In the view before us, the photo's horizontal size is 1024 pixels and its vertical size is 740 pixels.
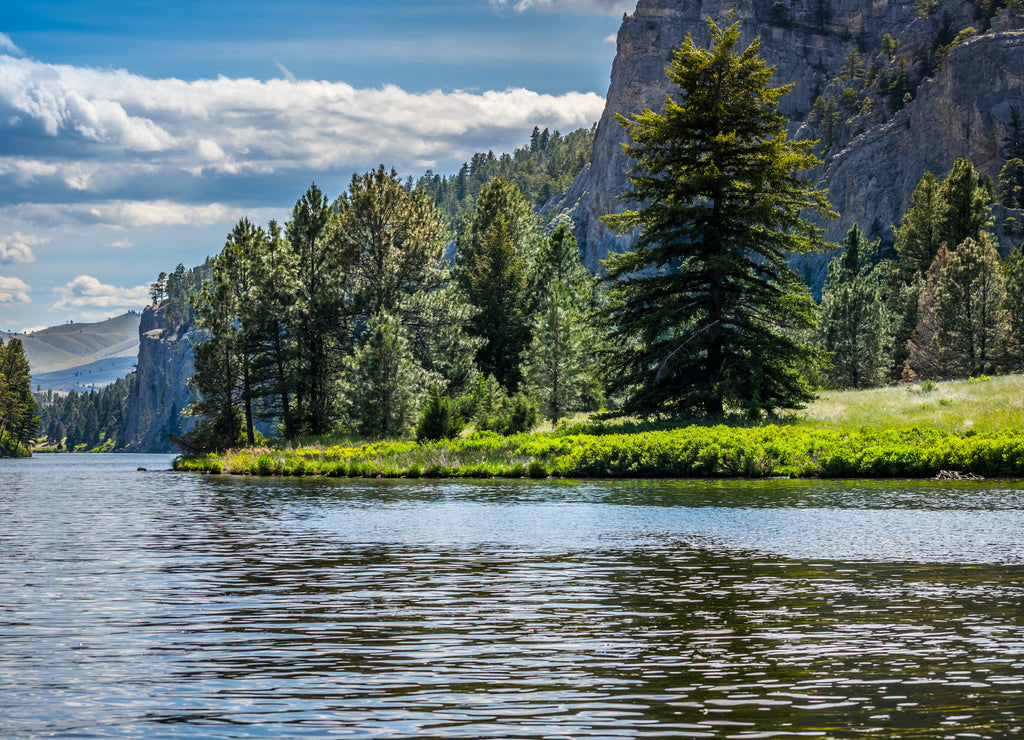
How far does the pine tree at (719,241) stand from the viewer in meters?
42.7

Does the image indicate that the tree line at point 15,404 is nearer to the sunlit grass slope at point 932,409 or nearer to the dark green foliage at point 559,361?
the dark green foliage at point 559,361

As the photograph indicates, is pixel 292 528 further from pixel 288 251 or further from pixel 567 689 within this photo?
pixel 288 251

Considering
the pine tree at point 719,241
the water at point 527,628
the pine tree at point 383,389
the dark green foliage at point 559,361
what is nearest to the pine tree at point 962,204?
the dark green foliage at point 559,361

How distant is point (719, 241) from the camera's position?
43.3 m

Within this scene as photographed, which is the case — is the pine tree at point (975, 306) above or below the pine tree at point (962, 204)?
below

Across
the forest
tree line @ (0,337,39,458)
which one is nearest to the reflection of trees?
the forest

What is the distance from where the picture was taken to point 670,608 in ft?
35.2

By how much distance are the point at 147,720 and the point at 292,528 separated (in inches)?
566

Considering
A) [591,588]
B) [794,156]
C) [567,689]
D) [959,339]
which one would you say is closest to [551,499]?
[591,588]

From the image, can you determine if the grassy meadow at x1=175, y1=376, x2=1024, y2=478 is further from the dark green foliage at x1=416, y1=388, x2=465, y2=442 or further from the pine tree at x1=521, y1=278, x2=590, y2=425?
the pine tree at x1=521, y1=278, x2=590, y2=425

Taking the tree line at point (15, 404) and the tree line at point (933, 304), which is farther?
the tree line at point (15, 404)

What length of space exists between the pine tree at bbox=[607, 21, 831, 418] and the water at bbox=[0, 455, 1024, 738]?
22660 mm

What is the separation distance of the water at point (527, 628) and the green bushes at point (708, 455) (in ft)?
35.7

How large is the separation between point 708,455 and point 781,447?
2.73m
